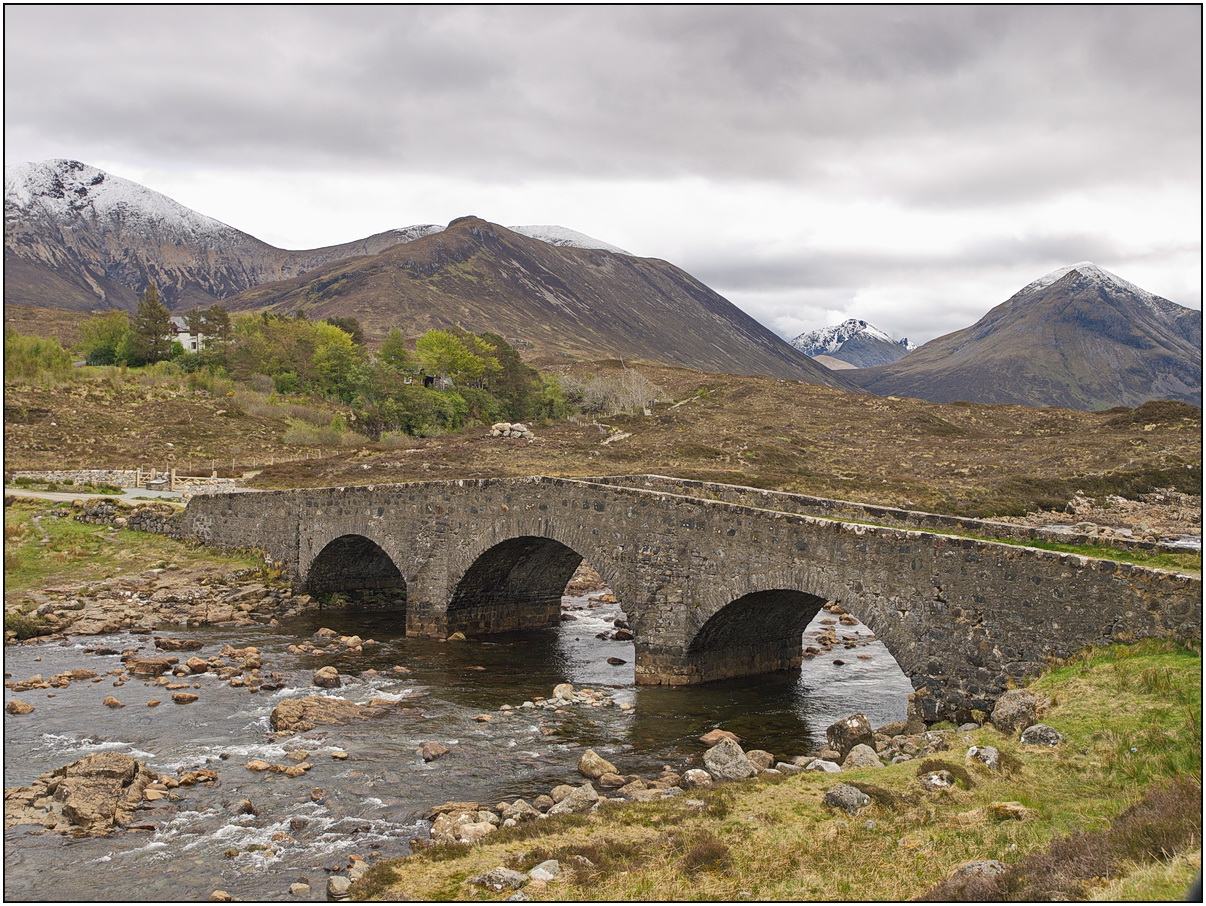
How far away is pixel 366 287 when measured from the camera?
650 feet

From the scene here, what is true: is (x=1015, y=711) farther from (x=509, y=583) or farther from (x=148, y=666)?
(x=148, y=666)

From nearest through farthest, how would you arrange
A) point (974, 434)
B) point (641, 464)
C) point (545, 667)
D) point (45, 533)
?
point (545, 667)
point (45, 533)
point (641, 464)
point (974, 434)

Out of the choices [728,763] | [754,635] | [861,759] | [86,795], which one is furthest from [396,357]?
[861,759]

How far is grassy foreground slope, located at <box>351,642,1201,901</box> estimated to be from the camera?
26.5 feet

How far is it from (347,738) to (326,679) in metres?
3.89

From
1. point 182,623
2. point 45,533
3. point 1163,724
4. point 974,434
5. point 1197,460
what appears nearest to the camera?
point 1163,724

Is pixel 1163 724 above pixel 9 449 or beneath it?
beneath

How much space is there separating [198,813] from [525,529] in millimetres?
11122

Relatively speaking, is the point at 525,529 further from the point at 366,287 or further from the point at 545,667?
the point at 366,287

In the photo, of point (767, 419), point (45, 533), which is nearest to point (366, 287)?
point (767, 419)

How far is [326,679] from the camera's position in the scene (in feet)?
68.0

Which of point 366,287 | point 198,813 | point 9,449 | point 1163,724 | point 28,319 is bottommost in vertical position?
point 198,813

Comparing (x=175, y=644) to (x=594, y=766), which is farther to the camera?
(x=175, y=644)

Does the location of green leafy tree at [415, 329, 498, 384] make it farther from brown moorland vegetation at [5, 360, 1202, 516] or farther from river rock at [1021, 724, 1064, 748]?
river rock at [1021, 724, 1064, 748]
